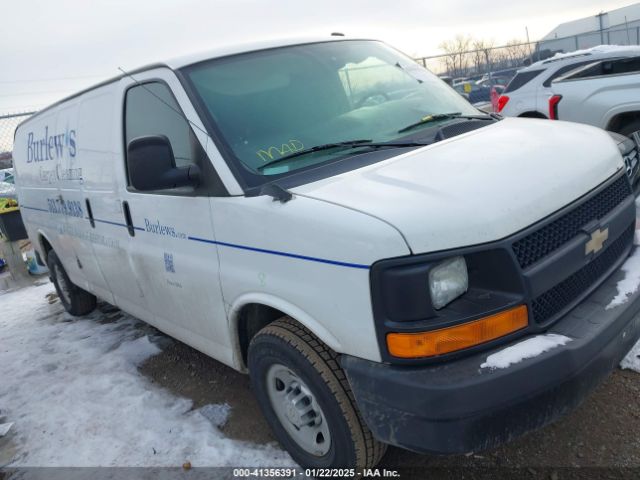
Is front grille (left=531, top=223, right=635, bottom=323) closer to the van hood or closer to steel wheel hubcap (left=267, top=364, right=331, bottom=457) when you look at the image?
the van hood

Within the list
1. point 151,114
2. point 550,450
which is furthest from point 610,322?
point 151,114

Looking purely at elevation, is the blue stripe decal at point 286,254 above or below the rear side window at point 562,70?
below

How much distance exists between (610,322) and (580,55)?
7097 millimetres

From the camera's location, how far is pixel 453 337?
2.00 meters

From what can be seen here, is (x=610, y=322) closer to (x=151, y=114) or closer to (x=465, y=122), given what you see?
(x=465, y=122)

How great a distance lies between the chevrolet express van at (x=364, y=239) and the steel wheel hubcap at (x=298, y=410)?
0.01 metres

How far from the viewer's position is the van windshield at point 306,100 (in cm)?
276

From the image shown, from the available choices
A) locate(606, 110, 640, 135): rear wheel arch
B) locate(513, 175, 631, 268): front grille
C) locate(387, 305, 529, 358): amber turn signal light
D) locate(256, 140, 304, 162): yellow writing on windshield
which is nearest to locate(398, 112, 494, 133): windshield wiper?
locate(256, 140, 304, 162): yellow writing on windshield

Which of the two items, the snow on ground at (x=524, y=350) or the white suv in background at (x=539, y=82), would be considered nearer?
the snow on ground at (x=524, y=350)

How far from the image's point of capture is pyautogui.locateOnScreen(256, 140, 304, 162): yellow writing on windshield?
2.72 meters

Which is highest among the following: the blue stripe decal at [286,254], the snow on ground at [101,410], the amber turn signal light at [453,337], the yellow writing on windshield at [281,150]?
the yellow writing on windshield at [281,150]

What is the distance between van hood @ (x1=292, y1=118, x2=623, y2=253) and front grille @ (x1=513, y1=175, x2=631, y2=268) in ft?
0.20

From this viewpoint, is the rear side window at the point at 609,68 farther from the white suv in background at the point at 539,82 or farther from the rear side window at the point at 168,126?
the rear side window at the point at 168,126

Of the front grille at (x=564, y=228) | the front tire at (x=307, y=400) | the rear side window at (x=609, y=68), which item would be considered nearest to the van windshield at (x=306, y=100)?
the front tire at (x=307, y=400)
